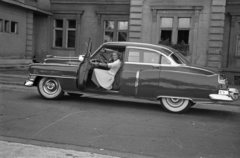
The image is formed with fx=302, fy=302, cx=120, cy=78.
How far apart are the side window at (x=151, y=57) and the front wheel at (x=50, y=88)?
2699 mm

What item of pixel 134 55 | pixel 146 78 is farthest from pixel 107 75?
pixel 146 78

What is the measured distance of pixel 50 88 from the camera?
9031 millimetres

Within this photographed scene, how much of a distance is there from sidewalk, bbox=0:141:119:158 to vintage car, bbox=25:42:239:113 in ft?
12.7

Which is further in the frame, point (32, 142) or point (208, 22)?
point (208, 22)

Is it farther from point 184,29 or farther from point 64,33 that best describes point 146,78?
point 64,33

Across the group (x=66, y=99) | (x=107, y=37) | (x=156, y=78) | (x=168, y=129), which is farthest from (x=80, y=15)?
(x=168, y=129)

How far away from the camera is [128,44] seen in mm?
8492

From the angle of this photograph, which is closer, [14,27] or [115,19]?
[14,27]

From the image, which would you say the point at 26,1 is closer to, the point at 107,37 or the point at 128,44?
the point at 107,37

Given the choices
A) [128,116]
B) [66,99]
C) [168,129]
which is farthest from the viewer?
[66,99]

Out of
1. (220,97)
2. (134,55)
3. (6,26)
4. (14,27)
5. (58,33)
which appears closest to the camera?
(220,97)

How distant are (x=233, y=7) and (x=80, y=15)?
10.3 meters

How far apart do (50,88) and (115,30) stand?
42.6ft

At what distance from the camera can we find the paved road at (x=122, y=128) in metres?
4.94
